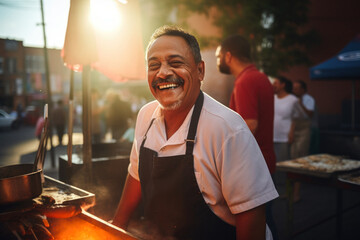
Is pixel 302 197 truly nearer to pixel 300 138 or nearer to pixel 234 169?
pixel 300 138

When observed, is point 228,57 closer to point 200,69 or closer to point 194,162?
point 200,69

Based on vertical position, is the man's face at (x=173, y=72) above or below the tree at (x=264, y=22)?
below

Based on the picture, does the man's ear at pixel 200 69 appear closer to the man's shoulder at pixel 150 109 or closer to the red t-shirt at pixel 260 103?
the man's shoulder at pixel 150 109

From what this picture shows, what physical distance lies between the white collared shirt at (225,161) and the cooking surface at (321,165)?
1.74m

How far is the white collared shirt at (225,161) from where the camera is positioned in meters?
1.33

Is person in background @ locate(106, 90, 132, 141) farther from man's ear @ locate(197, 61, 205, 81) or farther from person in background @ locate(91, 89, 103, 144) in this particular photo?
man's ear @ locate(197, 61, 205, 81)

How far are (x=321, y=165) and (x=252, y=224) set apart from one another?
2.10 metres

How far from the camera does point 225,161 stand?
53.4 inches

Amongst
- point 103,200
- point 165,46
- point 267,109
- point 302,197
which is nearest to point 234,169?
point 165,46

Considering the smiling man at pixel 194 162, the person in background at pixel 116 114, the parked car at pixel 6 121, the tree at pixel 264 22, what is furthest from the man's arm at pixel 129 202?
the parked car at pixel 6 121

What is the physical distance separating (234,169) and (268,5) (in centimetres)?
786

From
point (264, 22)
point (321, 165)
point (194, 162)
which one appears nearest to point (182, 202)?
point (194, 162)

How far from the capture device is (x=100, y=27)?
9.36ft

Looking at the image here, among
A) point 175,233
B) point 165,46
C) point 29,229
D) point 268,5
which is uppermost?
point 268,5
